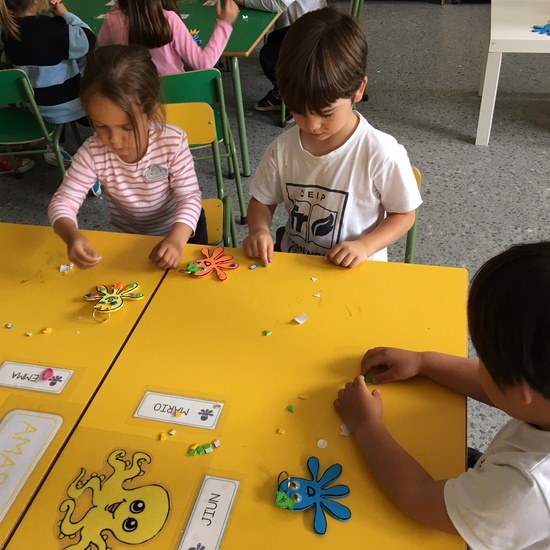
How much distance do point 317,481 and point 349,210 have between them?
688 millimetres

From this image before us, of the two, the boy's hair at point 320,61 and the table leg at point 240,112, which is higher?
the boy's hair at point 320,61

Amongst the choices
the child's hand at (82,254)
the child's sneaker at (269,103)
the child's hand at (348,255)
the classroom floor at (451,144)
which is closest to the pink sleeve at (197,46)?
the classroom floor at (451,144)

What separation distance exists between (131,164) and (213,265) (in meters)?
0.45

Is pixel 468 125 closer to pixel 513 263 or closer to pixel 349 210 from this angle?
pixel 349 210

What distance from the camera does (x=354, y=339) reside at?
93 centimetres

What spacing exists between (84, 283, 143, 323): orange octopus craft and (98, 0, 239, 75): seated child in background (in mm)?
1457

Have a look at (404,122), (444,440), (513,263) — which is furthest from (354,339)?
(404,122)

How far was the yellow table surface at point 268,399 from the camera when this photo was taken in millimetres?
698

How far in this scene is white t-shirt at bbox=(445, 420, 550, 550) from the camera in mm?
594

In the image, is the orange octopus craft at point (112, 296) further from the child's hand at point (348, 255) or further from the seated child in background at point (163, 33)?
the seated child in background at point (163, 33)

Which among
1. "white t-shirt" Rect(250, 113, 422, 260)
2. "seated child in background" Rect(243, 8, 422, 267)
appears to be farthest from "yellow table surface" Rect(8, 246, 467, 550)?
"white t-shirt" Rect(250, 113, 422, 260)

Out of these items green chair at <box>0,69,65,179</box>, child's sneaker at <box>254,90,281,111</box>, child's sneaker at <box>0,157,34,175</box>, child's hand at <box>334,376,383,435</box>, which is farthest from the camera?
child's sneaker at <box>254,90,281,111</box>

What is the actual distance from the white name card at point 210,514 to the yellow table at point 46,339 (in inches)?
9.0

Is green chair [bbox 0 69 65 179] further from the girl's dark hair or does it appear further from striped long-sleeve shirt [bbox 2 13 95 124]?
the girl's dark hair
